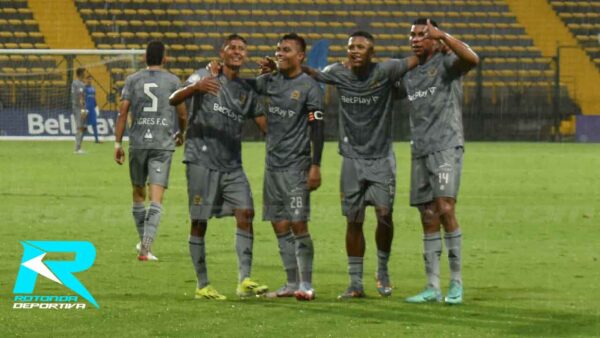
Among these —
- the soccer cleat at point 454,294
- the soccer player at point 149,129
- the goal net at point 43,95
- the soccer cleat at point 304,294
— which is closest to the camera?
the soccer cleat at point 454,294

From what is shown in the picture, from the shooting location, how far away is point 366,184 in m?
9.74

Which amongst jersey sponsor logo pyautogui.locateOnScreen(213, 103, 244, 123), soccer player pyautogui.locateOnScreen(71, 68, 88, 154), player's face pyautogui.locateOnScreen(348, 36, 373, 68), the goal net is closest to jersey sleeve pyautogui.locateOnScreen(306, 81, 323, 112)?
player's face pyautogui.locateOnScreen(348, 36, 373, 68)

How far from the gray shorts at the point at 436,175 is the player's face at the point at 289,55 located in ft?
3.55

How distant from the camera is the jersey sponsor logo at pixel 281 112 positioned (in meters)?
9.51

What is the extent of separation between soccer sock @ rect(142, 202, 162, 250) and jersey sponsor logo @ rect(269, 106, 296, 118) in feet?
9.88

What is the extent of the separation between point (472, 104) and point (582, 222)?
27604 mm

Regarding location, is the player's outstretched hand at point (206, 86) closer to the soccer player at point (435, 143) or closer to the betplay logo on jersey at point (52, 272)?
the soccer player at point (435, 143)


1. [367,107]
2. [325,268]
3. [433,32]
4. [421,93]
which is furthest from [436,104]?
[325,268]

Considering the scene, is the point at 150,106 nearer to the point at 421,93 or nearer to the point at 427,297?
the point at 421,93

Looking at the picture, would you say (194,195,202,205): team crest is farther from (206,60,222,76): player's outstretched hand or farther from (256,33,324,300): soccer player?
(206,60,222,76): player's outstretched hand

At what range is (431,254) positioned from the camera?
954 centimetres

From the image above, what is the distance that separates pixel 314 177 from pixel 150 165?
11.7ft

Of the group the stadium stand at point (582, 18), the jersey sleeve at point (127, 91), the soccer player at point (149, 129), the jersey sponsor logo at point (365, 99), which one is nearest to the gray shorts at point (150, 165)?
the soccer player at point (149, 129)

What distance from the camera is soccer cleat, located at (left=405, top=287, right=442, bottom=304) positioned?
934 centimetres
